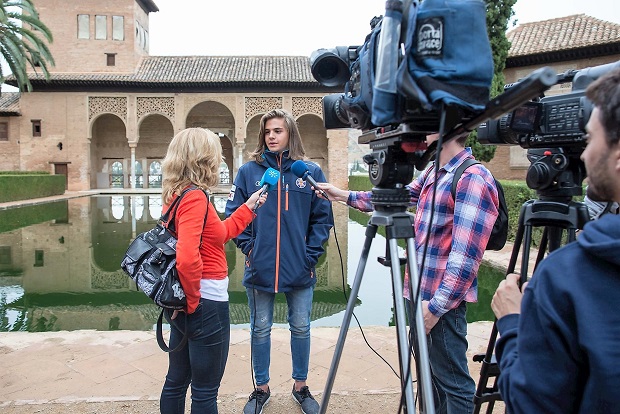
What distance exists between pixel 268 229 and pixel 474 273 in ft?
3.83

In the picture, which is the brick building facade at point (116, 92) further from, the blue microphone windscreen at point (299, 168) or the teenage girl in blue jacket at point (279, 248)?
the blue microphone windscreen at point (299, 168)

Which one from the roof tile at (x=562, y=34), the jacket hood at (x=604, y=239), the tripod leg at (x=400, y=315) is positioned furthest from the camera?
the roof tile at (x=562, y=34)

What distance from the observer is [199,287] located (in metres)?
1.94

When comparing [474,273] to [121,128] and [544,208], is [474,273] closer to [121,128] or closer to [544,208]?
[544,208]

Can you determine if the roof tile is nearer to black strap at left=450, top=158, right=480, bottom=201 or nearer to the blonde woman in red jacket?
black strap at left=450, top=158, right=480, bottom=201

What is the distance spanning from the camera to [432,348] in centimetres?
184

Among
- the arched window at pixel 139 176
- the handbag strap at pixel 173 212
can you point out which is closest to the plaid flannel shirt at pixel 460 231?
the handbag strap at pixel 173 212

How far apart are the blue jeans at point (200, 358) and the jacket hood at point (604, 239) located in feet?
4.98

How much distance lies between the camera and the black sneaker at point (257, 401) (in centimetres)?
239

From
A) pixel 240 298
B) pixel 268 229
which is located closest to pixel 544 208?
pixel 268 229

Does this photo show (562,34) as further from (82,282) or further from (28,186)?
(28,186)

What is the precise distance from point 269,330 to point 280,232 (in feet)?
1.70

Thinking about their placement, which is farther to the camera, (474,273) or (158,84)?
(158,84)

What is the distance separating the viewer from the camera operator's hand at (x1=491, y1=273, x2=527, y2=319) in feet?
3.26
